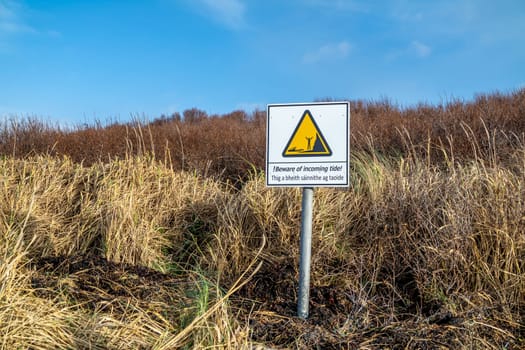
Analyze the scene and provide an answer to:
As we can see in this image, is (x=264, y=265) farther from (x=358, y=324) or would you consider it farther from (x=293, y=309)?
(x=358, y=324)

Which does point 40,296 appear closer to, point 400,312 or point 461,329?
point 400,312

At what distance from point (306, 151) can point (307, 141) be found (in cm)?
6

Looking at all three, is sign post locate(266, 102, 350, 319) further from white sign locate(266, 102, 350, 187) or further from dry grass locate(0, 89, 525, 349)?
dry grass locate(0, 89, 525, 349)

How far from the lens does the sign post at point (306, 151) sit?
2.84 meters

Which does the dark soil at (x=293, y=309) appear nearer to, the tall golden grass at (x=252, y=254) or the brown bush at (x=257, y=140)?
the tall golden grass at (x=252, y=254)

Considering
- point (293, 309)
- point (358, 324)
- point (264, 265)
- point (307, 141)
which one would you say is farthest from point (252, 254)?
point (307, 141)

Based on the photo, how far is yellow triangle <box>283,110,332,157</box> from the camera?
286cm

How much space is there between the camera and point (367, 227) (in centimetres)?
375

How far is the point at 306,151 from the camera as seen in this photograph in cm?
289

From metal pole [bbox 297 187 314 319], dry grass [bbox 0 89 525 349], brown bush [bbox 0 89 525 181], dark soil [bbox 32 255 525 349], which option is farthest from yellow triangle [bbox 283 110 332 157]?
brown bush [bbox 0 89 525 181]

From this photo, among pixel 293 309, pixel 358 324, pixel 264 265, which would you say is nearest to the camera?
pixel 358 324

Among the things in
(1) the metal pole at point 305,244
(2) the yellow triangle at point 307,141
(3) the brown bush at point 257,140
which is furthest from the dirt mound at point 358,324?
(3) the brown bush at point 257,140

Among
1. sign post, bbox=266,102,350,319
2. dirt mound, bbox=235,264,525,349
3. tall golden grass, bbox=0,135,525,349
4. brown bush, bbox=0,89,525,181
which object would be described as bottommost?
dirt mound, bbox=235,264,525,349

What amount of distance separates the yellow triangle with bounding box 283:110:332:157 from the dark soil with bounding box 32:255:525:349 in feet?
3.06
